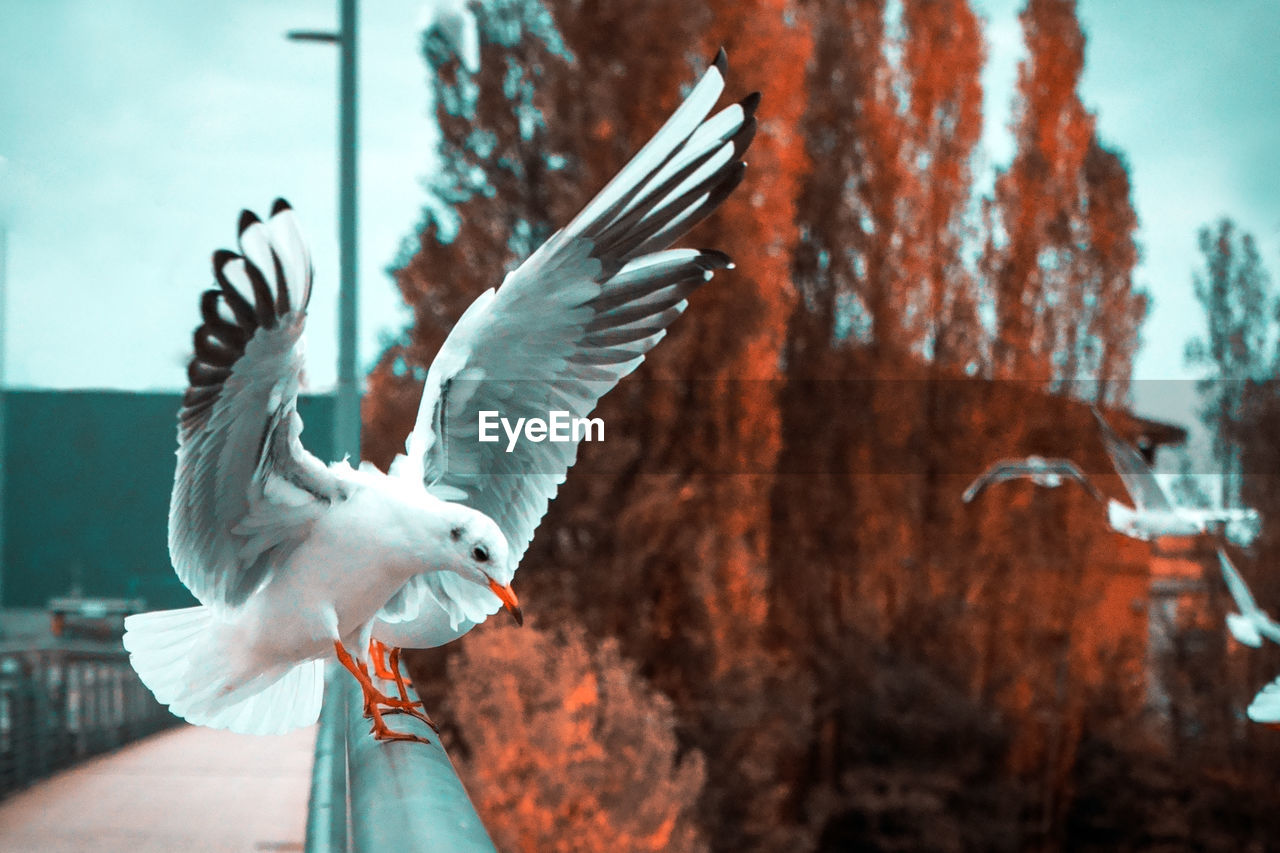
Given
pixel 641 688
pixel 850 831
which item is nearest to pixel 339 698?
pixel 641 688

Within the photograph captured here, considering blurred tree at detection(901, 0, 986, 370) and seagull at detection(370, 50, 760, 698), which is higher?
blurred tree at detection(901, 0, 986, 370)

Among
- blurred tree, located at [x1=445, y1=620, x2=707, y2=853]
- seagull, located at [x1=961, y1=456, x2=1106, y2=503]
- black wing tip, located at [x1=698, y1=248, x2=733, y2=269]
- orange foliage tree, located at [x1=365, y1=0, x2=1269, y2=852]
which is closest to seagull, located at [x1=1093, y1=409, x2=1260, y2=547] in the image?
seagull, located at [x1=961, y1=456, x2=1106, y2=503]

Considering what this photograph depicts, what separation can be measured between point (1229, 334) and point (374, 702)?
403cm

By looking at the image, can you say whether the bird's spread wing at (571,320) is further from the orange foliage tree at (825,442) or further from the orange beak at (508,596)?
the orange foliage tree at (825,442)

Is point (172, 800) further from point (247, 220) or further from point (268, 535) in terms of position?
point (247, 220)

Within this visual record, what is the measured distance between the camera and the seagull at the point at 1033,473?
306 centimetres

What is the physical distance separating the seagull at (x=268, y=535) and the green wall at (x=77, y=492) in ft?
1.53

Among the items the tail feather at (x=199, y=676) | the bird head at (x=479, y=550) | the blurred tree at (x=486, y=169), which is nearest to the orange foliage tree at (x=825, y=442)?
→ the blurred tree at (x=486, y=169)

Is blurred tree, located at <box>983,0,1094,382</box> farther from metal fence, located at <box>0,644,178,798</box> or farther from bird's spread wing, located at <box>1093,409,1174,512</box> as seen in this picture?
metal fence, located at <box>0,644,178,798</box>

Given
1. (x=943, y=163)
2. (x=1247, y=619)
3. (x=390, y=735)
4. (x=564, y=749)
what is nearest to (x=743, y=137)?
(x=390, y=735)

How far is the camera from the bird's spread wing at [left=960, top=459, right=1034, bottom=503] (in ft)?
11.3

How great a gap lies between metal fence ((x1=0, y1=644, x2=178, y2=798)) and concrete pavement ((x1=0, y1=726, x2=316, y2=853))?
0.08 ft

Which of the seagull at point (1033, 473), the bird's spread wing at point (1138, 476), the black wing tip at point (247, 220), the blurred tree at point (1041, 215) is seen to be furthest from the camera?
the blurred tree at point (1041, 215)

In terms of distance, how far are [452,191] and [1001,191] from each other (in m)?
2.24
